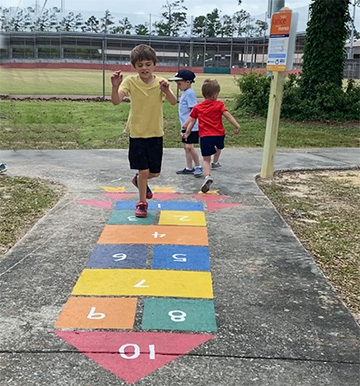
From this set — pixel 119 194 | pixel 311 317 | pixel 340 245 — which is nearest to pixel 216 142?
pixel 119 194

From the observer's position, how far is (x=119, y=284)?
334 cm

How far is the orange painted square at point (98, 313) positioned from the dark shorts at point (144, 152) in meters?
1.94

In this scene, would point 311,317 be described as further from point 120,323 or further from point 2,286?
point 2,286

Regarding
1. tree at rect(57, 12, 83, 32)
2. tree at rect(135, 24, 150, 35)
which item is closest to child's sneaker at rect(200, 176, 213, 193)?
tree at rect(57, 12, 83, 32)

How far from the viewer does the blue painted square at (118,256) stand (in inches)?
145

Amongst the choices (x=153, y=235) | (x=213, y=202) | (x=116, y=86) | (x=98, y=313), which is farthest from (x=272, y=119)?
(x=98, y=313)

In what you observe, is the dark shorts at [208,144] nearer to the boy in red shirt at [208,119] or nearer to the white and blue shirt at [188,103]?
the boy in red shirt at [208,119]

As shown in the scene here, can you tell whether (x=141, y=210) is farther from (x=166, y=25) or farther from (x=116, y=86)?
(x=166, y=25)

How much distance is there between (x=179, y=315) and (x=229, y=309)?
0.32 meters

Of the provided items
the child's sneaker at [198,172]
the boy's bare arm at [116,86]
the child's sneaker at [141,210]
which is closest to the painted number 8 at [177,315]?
the child's sneaker at [141,210]

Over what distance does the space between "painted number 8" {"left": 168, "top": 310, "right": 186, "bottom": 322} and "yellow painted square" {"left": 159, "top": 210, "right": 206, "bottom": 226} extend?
1.78m

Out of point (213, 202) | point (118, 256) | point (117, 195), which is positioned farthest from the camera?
point (117, 195)

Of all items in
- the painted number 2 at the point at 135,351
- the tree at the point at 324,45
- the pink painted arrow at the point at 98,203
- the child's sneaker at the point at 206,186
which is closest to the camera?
the painted number 2 at the point at 135,351

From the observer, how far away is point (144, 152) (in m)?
4.80
